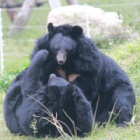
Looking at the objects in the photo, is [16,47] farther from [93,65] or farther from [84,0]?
[93,65]

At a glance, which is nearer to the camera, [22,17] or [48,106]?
[48,106]

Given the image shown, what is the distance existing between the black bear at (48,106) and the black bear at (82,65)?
0.70 metres

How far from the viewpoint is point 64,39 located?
784cm

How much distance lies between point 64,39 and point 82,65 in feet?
1.46

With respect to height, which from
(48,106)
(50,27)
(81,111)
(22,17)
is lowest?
(22,17)

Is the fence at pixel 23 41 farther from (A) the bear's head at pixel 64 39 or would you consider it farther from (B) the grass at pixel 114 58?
(A) the bear's head at pixel 64 39

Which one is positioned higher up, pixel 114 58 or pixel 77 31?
pixel 77 31

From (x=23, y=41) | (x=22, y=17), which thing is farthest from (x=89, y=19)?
(x=22, y=17)

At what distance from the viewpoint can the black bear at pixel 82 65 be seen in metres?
7.79

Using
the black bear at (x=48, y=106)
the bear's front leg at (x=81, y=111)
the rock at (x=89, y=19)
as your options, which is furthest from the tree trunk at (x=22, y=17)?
the bear's front leg at (x=81, y=111)

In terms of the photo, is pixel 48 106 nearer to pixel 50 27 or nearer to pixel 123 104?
pixel 50 27

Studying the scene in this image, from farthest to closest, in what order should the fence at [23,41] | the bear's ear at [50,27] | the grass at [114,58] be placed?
the fence at [23,41] < the bear's ear at [50,27] < the grass at [114,58]

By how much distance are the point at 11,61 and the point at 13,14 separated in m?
5.87

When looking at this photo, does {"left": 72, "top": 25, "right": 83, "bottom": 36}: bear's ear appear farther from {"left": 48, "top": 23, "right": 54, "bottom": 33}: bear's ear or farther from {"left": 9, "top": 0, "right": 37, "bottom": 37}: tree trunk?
{"left": 9, "top": 0, "right": 37, "bottom": 37}: tree trunk
